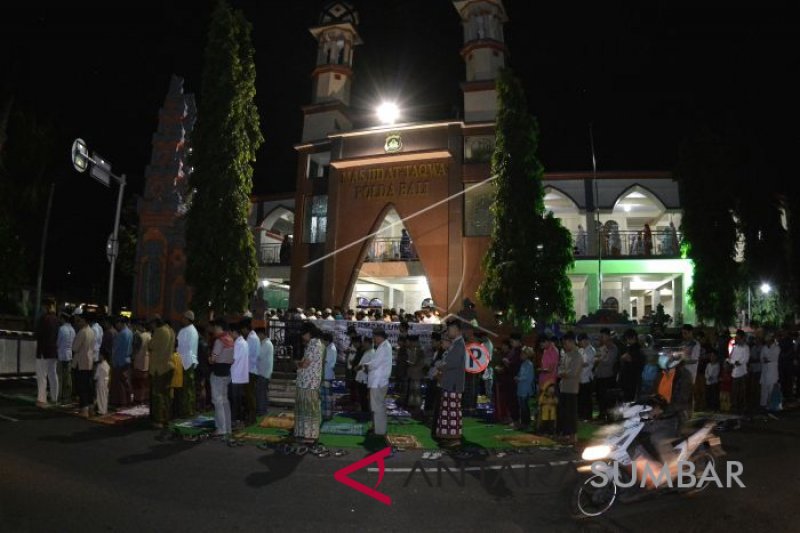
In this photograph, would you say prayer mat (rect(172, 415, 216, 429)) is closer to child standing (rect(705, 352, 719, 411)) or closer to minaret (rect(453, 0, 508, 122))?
child standing (rect(705, 352, 719, 411))

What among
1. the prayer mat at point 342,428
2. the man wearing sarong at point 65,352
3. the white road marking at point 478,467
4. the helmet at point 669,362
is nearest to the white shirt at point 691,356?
the helmet at point 669,362

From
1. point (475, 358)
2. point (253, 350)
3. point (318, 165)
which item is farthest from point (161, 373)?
point (318, 165)

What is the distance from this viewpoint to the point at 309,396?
8422 mm

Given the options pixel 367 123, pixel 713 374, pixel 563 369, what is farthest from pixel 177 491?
pixel 367 123

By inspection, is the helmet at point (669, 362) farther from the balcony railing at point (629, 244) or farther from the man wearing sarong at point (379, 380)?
the balcony railing at point (629, 244)

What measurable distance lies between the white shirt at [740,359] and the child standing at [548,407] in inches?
197

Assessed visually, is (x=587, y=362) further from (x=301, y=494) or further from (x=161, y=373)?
(x=161, y=373)

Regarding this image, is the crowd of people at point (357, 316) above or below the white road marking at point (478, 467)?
above

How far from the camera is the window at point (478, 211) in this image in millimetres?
20797

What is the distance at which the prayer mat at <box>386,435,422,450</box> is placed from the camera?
8.62m

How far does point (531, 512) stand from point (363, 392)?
285 inches

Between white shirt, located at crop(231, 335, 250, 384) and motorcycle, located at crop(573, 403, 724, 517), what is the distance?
19.0 feet

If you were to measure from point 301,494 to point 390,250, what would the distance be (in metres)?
17.6

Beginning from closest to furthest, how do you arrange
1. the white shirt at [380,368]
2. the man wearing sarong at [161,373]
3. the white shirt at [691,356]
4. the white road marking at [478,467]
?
the white road marking at [478,467], the white shirt at [691,356], the white shirt at [380,368], the man wearing sarong at [161,373]
